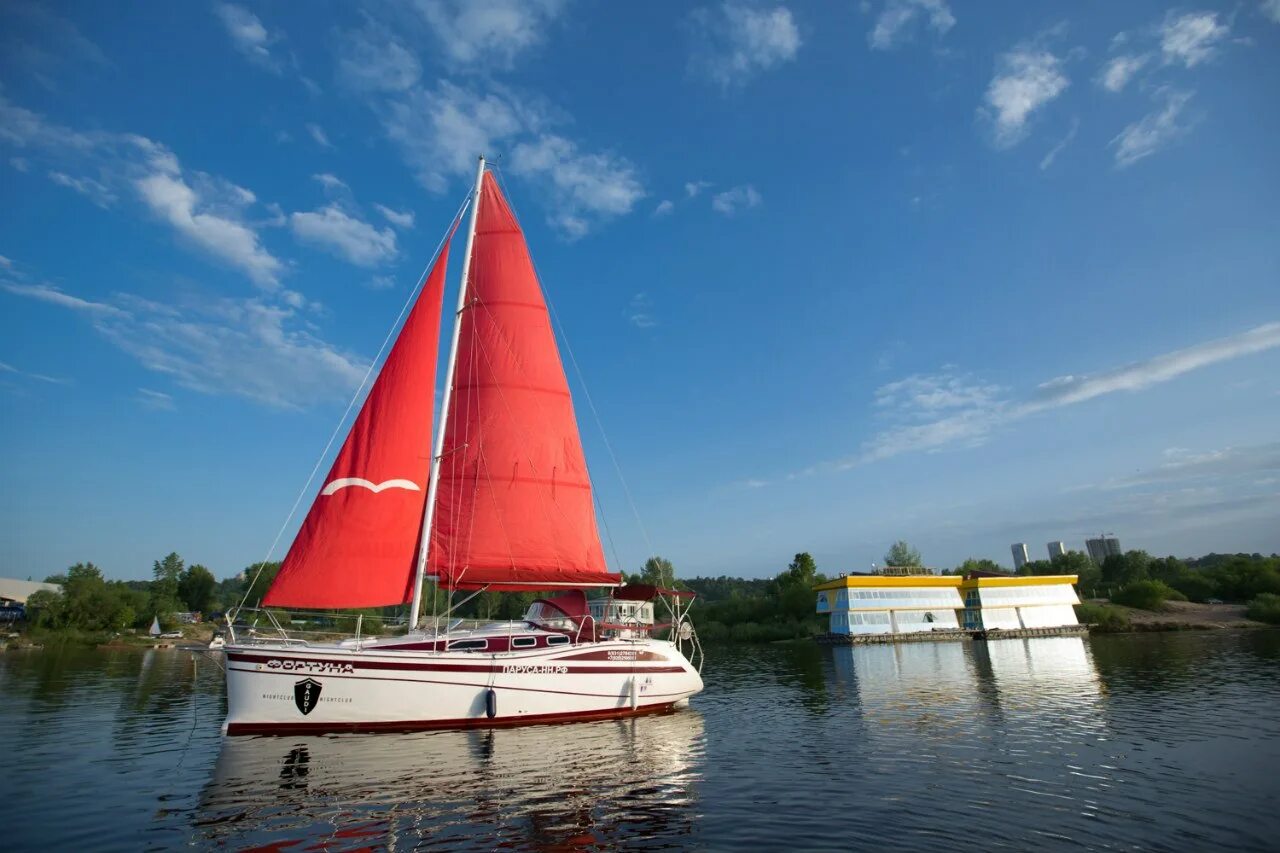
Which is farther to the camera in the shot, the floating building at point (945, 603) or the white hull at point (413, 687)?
the floating building at point (945, 603)

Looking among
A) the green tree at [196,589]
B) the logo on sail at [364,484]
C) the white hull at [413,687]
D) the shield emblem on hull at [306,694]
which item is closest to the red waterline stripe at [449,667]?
the white hull at [413,687]

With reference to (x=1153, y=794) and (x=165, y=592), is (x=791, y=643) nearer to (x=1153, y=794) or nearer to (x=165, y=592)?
(x=1153, y=794)

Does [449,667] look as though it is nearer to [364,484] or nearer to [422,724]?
[422,724]

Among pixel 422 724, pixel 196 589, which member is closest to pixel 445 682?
pixel 422 724

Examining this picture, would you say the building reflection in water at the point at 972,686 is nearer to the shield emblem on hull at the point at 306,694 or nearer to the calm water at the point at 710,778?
the calm water at the point at 710,778

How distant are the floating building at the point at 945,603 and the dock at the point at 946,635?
1.64ft

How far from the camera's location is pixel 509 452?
26.0m

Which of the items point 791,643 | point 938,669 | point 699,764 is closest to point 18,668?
point 699,764

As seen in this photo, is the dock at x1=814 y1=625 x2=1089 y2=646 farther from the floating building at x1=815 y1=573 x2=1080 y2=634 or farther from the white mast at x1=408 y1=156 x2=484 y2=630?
the white mast at x1=408 y1=156 x2=484 y2=630

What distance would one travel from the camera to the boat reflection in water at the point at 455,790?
38.5 feet

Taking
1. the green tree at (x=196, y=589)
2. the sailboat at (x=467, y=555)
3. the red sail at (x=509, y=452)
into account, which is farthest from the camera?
the green tree at (x=196, y=589)

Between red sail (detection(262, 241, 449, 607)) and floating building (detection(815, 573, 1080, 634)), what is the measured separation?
197ft

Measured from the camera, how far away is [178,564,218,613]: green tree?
12369cm

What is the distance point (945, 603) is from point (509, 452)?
225 feet
